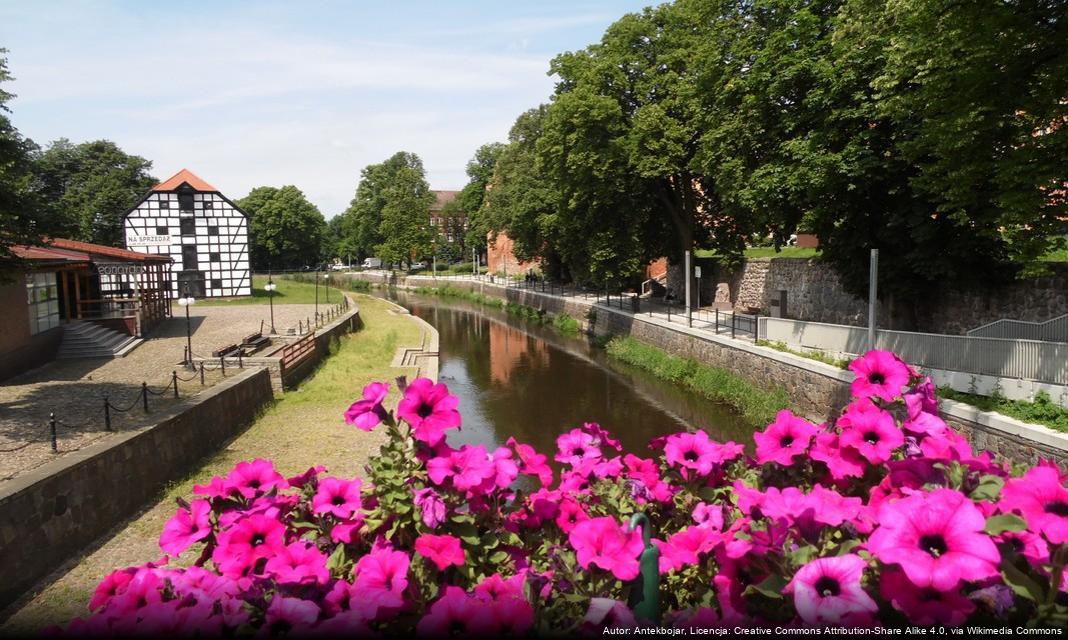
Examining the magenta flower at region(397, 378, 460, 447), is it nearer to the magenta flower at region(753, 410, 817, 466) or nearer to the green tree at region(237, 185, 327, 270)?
the magenta flower at region(753, 410, 817, 466)

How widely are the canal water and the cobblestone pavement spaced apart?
649cm

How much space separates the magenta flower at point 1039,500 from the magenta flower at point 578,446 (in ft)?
5.00

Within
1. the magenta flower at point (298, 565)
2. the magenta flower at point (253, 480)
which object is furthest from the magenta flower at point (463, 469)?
the magenta flower at point (253, 480)

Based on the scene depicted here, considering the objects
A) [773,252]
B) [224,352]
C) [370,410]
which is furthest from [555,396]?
[773,252]

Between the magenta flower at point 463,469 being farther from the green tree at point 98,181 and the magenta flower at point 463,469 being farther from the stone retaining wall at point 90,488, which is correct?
the green tree at point 98,181

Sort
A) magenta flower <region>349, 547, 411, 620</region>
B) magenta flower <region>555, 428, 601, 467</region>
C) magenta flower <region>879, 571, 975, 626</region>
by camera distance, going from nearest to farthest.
Answer: magenta flower <region>879, 571, 975, 626</region> < magenta flower <region>349, 547, 411, 620</region> < magenta flower <region>555, 428, 601, 467</region>

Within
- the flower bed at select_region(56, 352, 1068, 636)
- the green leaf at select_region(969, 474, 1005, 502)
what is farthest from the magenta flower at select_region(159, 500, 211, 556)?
the green leaf at select_region(969, 474, 1005, 502)

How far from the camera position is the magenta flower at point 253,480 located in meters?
2.62

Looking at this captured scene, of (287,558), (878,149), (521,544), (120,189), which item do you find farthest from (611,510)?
(120,189)

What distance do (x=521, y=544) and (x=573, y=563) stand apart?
0.33m

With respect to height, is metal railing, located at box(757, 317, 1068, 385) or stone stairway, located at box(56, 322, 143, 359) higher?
metal railing, located at box(757, 317, 1068, 385)

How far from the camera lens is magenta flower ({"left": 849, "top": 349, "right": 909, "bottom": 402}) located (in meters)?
2.69

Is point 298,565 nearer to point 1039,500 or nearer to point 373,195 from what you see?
point 1039,500

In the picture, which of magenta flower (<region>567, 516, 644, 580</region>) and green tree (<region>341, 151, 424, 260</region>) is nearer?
magenta flower (<region>567, 516, 644, 580</region>)
